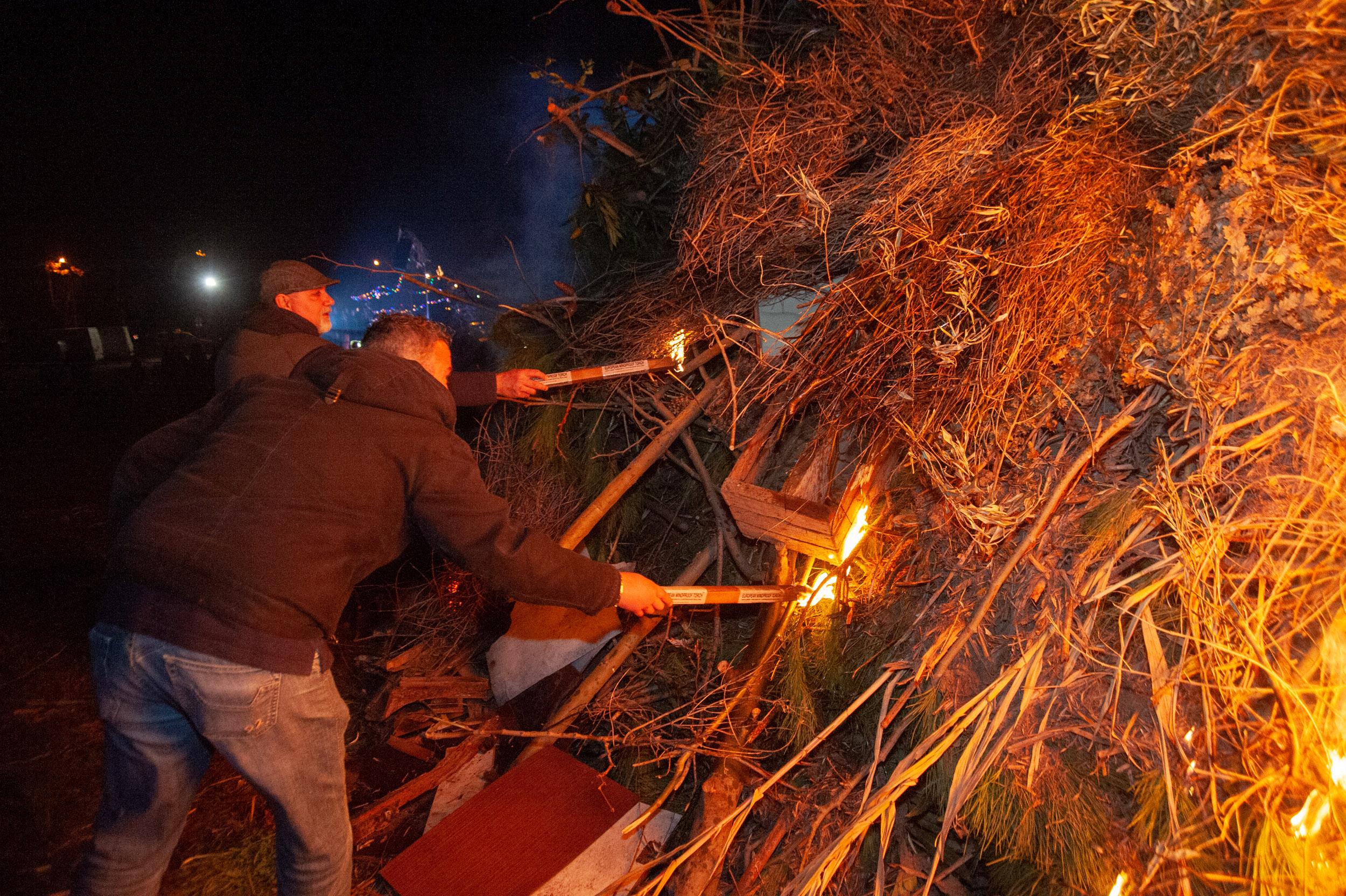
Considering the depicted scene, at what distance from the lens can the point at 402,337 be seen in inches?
85.3

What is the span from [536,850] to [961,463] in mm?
2144

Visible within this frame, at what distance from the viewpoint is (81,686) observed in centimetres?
339

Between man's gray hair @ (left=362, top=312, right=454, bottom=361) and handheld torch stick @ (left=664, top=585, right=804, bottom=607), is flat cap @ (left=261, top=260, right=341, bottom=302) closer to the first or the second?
man's gray hair @ (left=362, top=312, right=454, bottom=361)

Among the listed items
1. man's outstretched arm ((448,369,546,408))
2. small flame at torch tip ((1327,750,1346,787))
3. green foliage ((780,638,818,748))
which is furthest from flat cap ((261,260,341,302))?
small flame at torch tip ((1327,750,1346,787))

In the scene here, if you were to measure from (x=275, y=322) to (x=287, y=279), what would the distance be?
0.88ft

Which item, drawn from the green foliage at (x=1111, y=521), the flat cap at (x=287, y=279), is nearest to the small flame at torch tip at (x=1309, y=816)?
the green foliage at (x=1111, y=521)

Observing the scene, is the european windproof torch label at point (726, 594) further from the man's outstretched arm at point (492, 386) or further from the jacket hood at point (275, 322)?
the jacket hood at point (275, 322)

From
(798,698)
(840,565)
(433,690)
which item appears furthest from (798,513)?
(433,690)

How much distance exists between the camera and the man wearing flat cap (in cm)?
311

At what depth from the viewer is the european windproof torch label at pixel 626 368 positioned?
11.5 feet

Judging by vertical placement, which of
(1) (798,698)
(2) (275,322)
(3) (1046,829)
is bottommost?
(1) (798,698)

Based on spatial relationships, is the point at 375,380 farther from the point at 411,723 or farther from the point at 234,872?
the point at 411,723

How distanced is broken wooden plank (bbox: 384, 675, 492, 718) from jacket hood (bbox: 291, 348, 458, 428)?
203cm

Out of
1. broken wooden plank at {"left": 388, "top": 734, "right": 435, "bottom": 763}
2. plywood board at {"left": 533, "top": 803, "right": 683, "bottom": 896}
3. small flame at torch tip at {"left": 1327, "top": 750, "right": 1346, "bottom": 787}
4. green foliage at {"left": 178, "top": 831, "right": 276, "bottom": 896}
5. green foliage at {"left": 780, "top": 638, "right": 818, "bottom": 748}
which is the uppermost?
small flame at torch tip at {"left": 1327, "top": 750, "right": 1346, "bottom": 787}
